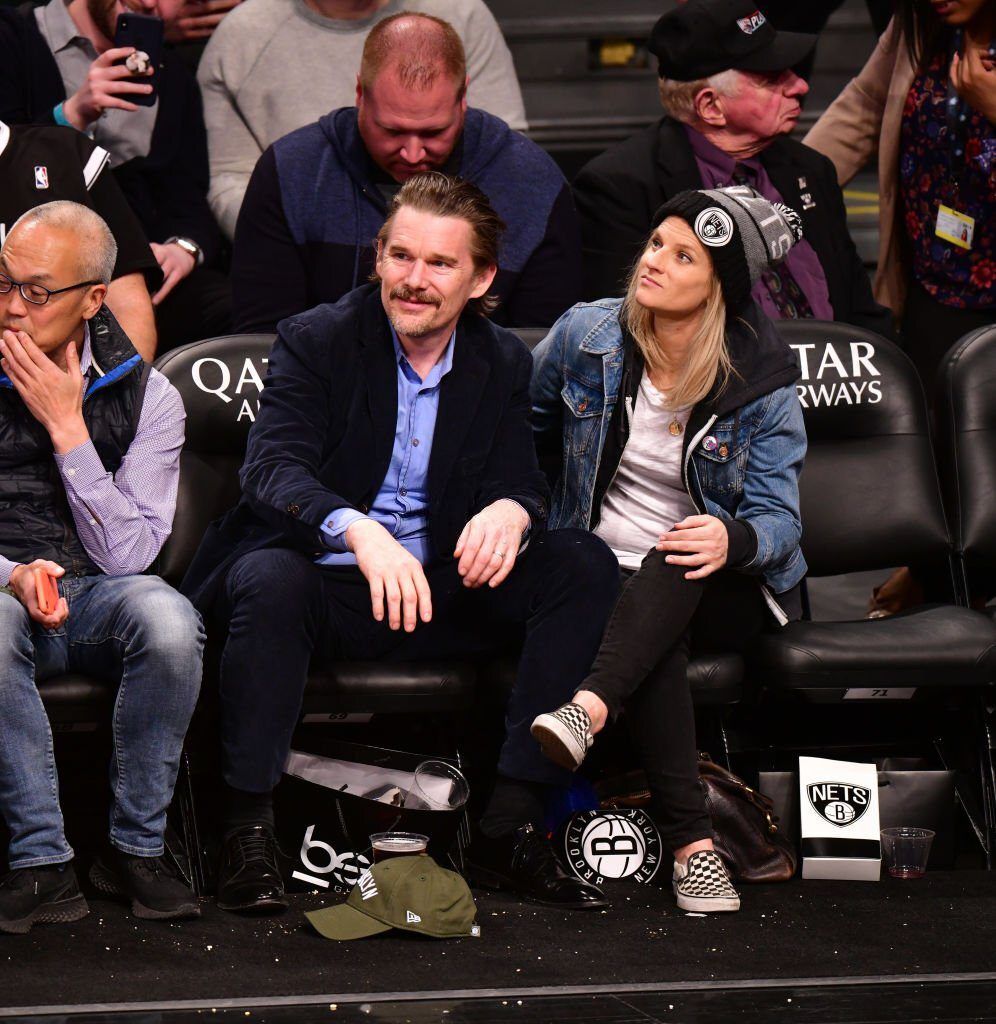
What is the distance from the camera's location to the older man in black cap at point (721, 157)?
417 centimetres

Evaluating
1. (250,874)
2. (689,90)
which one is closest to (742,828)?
(250,874)

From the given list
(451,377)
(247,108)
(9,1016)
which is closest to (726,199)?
(451,377)

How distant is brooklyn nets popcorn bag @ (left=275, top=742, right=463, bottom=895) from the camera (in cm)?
305

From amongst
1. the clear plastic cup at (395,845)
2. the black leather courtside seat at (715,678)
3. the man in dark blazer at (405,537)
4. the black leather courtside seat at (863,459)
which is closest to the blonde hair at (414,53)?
the man in dark blazer at (405,537)

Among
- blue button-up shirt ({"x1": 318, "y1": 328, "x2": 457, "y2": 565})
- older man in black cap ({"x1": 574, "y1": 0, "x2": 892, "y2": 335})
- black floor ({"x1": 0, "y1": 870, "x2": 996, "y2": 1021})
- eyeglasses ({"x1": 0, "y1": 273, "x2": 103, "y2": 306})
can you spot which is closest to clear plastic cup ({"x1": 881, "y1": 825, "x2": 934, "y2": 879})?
black floor ({"x1": 0, "y1": 870, "x2": 996, "y2": 1021})

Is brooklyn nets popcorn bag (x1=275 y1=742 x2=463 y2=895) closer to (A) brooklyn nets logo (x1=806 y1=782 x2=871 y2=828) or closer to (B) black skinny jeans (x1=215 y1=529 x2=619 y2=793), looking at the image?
(B) black skinny jeans (x1=215 y1=529 x2=619 y2=793)

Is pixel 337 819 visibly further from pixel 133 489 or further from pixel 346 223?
pixel 346 223

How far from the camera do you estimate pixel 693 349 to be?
10.9 feet

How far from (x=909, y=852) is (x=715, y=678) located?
512 millimetres

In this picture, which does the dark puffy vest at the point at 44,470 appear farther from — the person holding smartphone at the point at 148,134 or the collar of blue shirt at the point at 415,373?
the person holding smartphone at the point at 148,134

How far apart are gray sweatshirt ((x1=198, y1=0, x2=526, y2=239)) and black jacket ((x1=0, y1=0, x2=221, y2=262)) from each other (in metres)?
0.05

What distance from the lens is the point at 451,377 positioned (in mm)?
3227

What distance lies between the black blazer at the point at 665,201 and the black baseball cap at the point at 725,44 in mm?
150

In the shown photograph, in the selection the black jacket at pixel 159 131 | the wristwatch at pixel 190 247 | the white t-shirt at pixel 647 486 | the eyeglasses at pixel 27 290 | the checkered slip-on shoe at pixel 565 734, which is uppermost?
the black jacket at pixel 159 131
